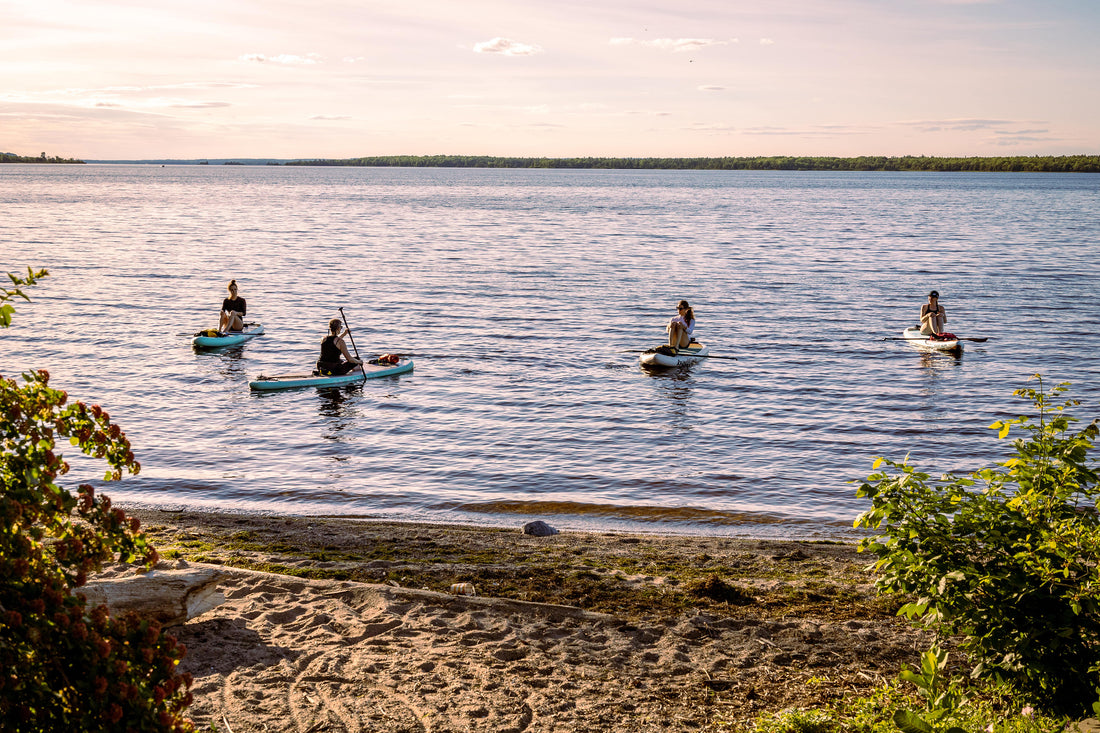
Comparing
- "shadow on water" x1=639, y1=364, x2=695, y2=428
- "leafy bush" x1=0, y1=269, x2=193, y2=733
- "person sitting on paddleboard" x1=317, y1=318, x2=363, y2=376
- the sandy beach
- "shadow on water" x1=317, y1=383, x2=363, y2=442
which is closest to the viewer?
"leafy bush" x1=0, y1=269, x2=193, y2=733

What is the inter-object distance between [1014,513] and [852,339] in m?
21.9

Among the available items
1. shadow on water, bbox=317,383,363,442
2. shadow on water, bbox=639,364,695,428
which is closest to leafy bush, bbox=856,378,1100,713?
shadow on water, bbox=639,364,695,428

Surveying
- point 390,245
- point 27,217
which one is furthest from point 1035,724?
point 27,217

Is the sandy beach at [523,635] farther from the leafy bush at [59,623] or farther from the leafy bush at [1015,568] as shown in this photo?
the leafy bush at [59,623]

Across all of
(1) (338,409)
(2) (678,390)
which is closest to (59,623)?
(1) (338,409)

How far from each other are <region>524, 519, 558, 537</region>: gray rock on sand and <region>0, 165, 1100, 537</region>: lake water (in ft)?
2.20

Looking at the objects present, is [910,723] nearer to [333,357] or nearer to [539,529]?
[539,529]

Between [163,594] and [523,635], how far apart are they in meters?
2.94

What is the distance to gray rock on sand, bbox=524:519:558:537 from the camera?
36.4 ft

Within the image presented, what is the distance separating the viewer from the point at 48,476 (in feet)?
11.4

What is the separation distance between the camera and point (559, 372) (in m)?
21.8

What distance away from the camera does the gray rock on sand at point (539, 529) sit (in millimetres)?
11094

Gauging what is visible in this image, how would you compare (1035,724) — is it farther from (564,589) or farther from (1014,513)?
(564,589)

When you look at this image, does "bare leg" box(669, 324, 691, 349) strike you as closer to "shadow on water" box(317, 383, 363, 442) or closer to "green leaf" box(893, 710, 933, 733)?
"shadow on water" box(317, 383, 363, 442)
